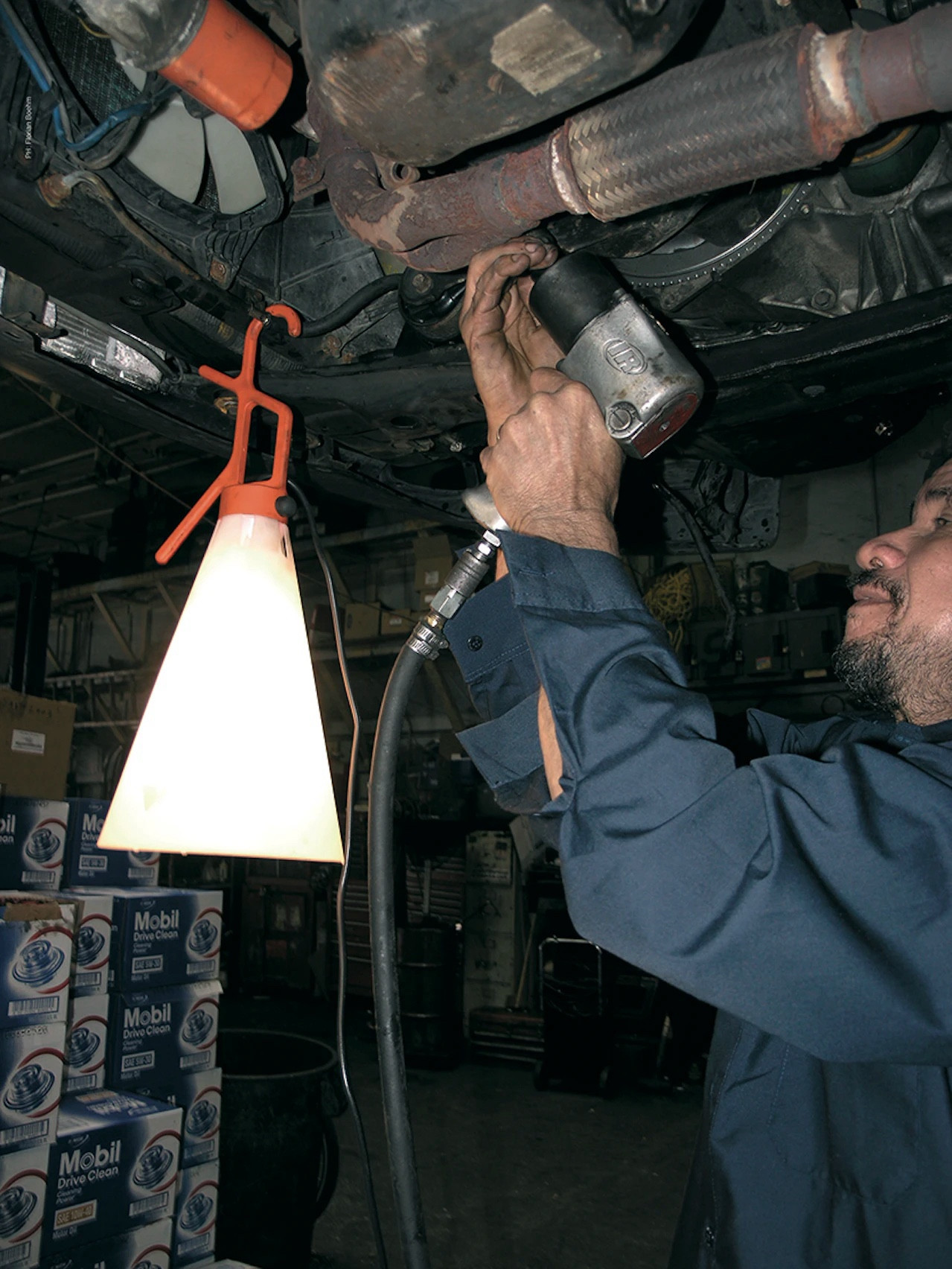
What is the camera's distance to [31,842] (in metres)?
2.36

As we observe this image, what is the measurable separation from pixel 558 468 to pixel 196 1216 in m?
2.29

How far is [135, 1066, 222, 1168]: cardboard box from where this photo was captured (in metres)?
2.26

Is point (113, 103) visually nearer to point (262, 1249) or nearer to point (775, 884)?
point (775, 884)

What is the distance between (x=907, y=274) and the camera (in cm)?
109

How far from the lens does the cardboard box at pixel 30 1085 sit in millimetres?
1843

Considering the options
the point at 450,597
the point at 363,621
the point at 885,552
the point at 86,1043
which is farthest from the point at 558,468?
the point at 363,621

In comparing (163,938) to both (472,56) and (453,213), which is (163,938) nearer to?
(453,213)

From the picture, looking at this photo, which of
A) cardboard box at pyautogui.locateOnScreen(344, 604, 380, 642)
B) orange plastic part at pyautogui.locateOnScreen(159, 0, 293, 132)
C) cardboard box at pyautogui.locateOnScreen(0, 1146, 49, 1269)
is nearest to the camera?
orange plastic part at pyautogui.locateOnScreen(159, 0, 293, 132)

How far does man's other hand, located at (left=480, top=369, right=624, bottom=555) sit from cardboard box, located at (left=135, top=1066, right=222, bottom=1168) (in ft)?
6.98

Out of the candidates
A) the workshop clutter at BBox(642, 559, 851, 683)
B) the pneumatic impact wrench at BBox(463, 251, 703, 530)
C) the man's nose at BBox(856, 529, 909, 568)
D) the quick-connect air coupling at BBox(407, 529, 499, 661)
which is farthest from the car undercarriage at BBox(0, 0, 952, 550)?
the workshop clutter at BBox(642, 559, 851, 683)

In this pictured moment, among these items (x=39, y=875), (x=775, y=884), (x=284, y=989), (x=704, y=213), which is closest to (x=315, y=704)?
(x=775, y=884)

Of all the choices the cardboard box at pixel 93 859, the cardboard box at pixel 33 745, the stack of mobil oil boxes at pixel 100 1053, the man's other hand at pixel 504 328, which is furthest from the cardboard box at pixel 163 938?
the man's other hand at pixel 504 328

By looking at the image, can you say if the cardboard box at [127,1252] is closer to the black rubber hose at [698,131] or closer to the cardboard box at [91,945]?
the cardboard box at [91,945]

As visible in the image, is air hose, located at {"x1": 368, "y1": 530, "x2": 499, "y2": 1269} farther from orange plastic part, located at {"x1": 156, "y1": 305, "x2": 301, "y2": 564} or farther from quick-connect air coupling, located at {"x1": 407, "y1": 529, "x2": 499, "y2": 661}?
orange plastic part, located at {"x1": 156, "y1": 305, "x2": 301, "y2": 564}
